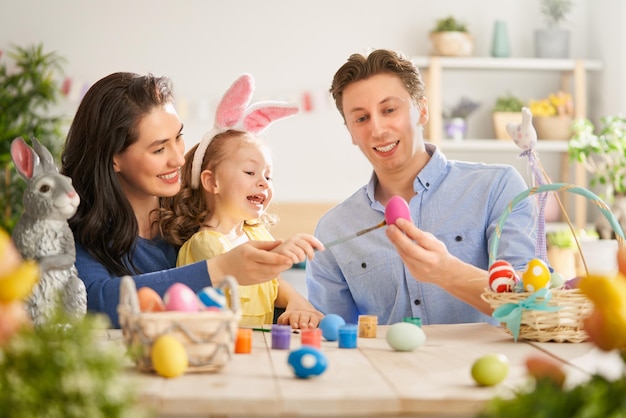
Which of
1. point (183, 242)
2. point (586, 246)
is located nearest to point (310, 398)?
point (183, 242)

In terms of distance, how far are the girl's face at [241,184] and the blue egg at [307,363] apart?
1.09m

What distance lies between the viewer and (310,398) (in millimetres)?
1230

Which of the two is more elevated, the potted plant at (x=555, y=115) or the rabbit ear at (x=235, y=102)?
the rabbit ear at (x=235, y=102)

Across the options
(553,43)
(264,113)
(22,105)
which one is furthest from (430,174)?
(22,105)

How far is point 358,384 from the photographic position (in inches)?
52.5

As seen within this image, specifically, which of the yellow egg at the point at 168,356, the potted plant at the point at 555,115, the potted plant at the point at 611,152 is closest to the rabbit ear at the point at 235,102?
the yellow egg at the point at 168,356

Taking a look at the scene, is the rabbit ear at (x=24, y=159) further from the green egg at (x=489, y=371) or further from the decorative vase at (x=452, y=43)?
the decorative vase at (x=452, y=43)

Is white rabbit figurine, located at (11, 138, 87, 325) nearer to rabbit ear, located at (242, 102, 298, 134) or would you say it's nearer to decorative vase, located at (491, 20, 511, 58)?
rabbit ear, located at (242, 102, 298, 134)

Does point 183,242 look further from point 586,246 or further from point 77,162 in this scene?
point 586,246

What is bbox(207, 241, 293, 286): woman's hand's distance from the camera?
73.9 inches

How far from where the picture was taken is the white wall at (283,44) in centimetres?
543

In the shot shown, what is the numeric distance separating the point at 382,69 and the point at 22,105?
318 cm

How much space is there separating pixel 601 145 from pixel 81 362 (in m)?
4.04

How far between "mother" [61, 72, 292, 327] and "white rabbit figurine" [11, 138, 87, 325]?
0.41 metres
